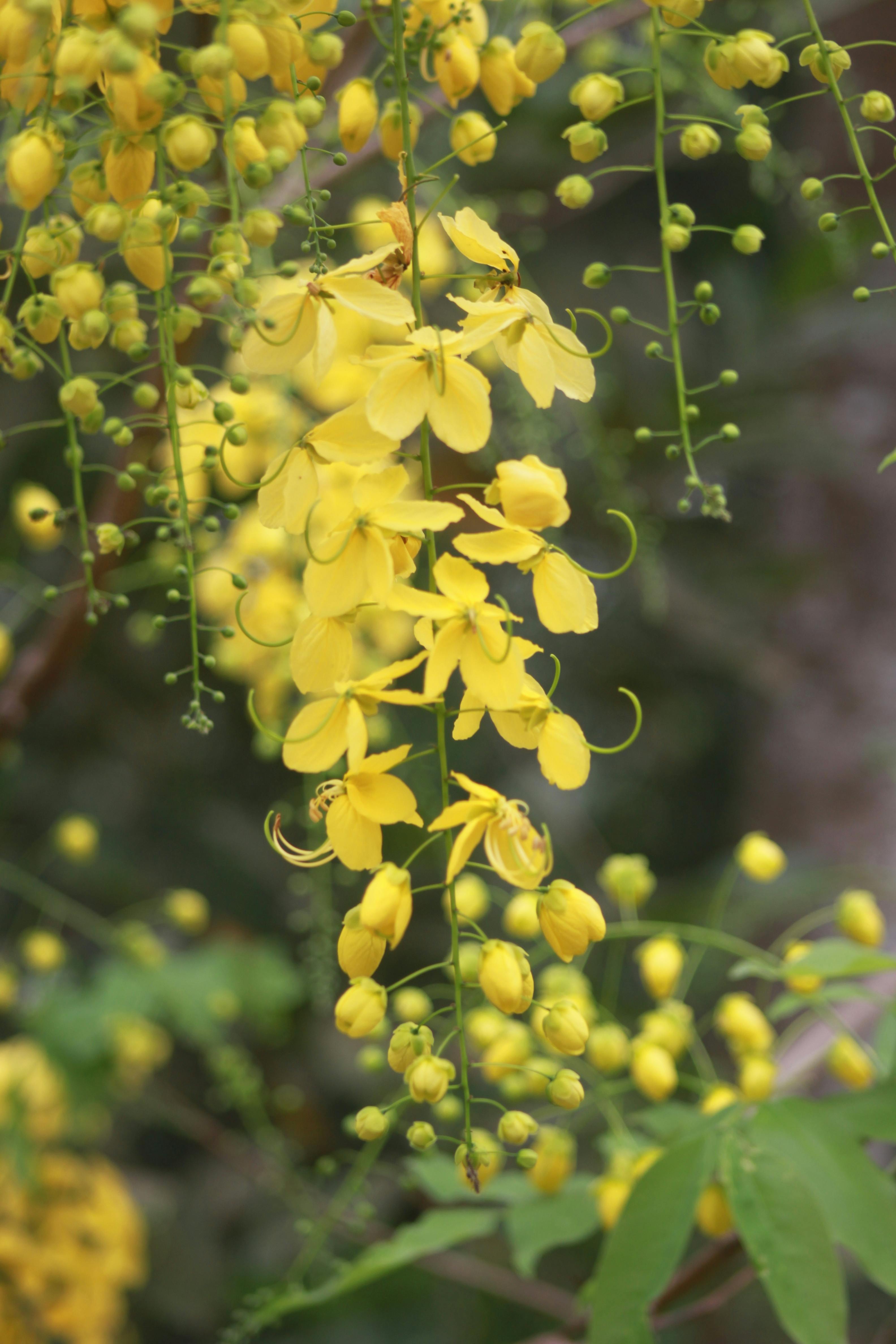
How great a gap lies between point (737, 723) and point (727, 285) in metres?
0.57

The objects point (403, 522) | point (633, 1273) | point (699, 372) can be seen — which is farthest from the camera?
point (699, 372)

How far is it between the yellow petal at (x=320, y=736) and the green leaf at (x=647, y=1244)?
0.94ft

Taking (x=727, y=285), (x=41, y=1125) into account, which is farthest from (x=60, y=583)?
(x=727, y=285)

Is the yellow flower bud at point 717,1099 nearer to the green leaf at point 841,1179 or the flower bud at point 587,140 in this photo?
the green leaf at point 841,1179

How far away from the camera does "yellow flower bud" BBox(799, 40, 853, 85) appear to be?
36 centimetres

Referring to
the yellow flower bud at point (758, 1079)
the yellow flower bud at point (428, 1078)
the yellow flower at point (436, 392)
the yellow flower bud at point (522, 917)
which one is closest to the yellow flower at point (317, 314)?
the yellow flower at point (436, 392)

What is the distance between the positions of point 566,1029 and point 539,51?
34 centimetres

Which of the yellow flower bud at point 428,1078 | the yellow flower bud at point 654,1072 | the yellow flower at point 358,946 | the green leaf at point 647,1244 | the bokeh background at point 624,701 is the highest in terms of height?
the yellow flower at point 358,946

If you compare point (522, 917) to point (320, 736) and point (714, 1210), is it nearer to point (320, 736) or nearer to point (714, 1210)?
point (714, 1210)

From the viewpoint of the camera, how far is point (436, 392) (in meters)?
0.32

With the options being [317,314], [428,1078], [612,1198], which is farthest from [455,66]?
[612,1198]

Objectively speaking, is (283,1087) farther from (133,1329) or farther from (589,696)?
(589,696)

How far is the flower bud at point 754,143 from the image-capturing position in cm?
38

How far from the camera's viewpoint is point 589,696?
1.37 meters
